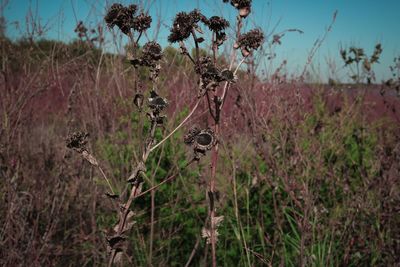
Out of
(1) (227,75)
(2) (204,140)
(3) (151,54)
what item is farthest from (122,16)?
(2) (204,140)

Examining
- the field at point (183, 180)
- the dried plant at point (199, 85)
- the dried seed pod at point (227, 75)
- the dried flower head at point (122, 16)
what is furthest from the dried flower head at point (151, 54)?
the field at point (183, 180)

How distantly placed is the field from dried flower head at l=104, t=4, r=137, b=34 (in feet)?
2.51

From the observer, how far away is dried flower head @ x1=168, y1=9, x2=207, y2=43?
137 cm

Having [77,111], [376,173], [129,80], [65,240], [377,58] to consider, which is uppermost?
[377,58]

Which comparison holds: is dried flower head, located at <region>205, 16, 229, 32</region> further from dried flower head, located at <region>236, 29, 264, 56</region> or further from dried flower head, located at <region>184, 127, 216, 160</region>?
dried flower head, located at <region>184, 127, 216, 160</region>

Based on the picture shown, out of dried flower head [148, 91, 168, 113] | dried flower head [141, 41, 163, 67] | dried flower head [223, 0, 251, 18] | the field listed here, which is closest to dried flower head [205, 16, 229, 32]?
dried flower head [223, 0, 251, 18]

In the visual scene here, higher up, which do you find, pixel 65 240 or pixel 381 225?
pixel 381 225

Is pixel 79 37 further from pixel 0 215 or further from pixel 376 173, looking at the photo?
pixel 376 173

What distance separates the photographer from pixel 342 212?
2.64 m

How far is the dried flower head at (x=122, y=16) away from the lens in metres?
1.39

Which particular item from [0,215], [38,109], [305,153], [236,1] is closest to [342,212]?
[305,153]

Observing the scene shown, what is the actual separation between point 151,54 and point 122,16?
7.7 inches

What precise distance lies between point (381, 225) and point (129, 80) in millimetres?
2208

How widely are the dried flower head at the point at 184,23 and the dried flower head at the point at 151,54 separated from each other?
0.26ft
